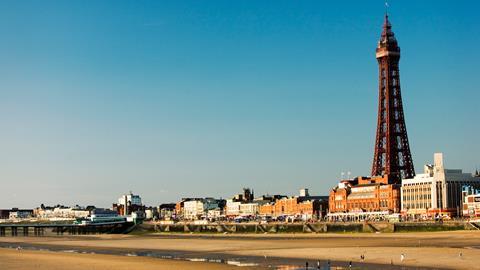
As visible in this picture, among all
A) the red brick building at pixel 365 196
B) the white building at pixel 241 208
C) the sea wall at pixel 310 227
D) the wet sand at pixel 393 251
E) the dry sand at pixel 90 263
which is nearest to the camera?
the wet sand at pixel 393 251

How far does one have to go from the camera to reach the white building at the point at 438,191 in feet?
350

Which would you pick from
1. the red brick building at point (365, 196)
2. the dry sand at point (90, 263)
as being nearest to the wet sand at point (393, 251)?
→ the dry sand at point (90, 263)

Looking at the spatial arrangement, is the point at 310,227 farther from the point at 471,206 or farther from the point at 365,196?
the point at 365,196

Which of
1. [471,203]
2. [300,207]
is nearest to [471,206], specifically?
[471,203]

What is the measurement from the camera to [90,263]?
48875 mm

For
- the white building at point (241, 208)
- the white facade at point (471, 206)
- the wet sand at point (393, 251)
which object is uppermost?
the white facade at point (471, 206)

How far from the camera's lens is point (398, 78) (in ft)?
440

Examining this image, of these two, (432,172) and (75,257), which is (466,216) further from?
(75,257)

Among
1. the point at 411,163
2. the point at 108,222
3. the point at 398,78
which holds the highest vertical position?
the point at 398,78

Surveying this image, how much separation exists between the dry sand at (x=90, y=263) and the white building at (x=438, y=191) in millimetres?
61994

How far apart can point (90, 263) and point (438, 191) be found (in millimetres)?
69962

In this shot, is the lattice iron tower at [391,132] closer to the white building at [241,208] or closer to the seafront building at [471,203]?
the seafront building at [471,203]

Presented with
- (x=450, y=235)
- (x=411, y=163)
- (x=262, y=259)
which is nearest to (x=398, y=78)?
(x=411, y=163)

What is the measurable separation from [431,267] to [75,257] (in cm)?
2601
